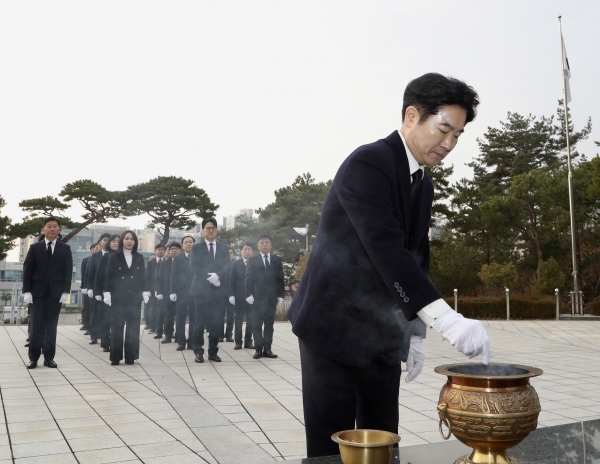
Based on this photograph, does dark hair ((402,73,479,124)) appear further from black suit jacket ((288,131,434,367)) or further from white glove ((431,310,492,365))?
white glove ((431,310,492,365))

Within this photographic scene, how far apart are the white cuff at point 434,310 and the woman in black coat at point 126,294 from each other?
23.3 feet

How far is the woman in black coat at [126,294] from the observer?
26.9 feet

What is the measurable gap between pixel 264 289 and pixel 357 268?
24.2 feet

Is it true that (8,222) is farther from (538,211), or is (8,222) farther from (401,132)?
(401,132)

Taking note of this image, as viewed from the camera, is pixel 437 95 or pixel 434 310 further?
pixel 437 95

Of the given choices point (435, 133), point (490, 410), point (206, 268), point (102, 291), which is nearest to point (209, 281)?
point (206, 268)

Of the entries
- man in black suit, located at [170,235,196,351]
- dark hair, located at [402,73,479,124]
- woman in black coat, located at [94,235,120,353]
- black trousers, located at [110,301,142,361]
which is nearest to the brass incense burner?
dark hair, located at [402,73,479,124]

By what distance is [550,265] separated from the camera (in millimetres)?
24562

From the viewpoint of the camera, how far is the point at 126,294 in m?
8.33

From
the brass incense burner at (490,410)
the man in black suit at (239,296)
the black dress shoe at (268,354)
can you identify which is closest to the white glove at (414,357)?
the brass incense burner at (490,410)

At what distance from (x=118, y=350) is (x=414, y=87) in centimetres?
713

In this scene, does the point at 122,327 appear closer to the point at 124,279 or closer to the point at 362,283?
the point at 124,279

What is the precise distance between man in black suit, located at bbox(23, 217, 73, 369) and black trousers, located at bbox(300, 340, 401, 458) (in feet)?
21.3

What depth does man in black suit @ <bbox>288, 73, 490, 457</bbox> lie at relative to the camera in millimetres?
2066
